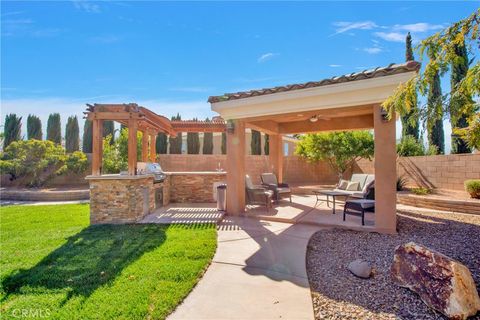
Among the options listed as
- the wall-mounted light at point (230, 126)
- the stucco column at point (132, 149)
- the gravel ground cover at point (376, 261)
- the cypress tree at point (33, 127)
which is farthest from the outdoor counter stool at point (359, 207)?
the cypress tree at point (33, 127)

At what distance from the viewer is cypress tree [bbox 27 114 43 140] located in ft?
74.8

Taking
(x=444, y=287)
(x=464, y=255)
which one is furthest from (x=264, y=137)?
(x=444, y=287)

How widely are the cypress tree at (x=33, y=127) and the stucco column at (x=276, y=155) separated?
22.4m

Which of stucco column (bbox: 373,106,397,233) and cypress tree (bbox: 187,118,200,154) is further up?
cypress tree (bbox: 187,118,200,154)

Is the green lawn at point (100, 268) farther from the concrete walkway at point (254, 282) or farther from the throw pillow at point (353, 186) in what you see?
the throw pillow at point (353, 186)

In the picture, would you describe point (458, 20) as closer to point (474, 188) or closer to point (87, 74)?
point (474, 188)

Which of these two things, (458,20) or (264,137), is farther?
(264,137)

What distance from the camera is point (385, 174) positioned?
6461mm

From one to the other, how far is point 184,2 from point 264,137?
57.1 feet

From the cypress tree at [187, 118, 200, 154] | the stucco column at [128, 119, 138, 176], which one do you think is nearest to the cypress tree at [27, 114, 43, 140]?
the cypress tree at [187, 118, 200, 154]

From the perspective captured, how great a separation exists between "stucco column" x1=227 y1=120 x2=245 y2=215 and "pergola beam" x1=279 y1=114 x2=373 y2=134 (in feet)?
12.6

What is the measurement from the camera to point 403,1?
6.82 meters

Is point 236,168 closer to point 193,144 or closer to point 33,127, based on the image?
point 193,144

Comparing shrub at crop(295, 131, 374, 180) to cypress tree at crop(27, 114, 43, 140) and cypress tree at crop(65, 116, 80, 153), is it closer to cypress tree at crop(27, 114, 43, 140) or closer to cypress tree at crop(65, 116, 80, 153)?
cypress tree at crop(65, 116, 80, 153)
